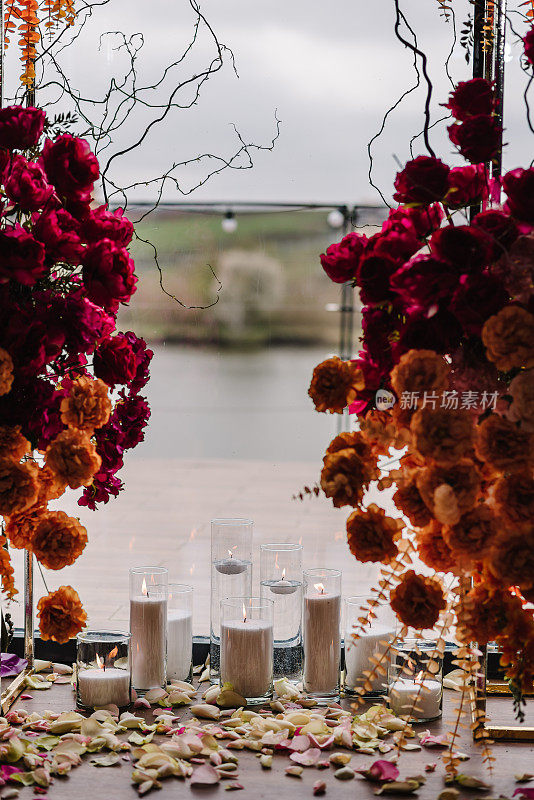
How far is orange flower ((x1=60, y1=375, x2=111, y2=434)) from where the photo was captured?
1.10 metres

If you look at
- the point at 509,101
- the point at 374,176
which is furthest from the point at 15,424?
the point at 509,101

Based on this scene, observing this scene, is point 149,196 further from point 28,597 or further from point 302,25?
point 28,597

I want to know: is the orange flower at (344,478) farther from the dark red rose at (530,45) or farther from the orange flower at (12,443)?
the dark red rose at (530,45)

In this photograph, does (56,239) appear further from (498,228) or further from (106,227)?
(498,228)


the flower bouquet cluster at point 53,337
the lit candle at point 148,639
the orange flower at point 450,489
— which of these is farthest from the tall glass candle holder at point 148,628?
the orange flower at point 450,489

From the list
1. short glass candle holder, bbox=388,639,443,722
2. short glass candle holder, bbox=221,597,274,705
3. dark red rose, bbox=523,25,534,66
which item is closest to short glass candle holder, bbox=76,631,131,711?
short glass candle holder, bbox=221,597,274,705

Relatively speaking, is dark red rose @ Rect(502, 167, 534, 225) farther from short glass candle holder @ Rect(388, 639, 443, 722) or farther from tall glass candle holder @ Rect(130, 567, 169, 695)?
tall glass candle holder @ Rect(130, 567, 169, 695)

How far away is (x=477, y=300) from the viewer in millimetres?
995

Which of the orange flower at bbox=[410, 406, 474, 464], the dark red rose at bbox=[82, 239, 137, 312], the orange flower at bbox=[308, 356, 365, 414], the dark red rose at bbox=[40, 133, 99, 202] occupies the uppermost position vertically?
the dark red rose at bbox=[40, 133, 99, 202]

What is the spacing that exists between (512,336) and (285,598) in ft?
1.85

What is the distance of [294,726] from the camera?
120cm

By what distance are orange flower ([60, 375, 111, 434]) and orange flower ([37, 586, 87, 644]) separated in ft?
0.73

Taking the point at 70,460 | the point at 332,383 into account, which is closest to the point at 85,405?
the point at 70,460

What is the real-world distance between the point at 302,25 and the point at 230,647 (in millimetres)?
1023
